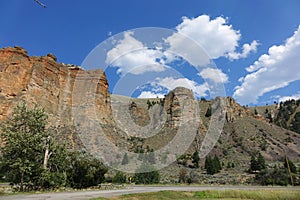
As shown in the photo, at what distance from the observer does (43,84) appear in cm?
7025

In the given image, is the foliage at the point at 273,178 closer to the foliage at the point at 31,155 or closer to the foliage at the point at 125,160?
the foliage at the point at 125,160

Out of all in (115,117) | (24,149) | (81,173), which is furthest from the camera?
(115,117)

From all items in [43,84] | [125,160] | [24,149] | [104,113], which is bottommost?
[125,160]

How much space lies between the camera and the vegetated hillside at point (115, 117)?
65188mm

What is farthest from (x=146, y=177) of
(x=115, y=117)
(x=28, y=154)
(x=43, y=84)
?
(x=115, y=117)

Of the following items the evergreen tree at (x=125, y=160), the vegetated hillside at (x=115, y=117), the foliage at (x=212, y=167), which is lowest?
the foliage at (x=212, y=167)

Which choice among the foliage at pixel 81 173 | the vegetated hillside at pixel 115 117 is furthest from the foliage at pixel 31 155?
the vegetated hillside at pixel 115 117

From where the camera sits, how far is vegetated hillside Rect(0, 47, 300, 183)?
6519 cm

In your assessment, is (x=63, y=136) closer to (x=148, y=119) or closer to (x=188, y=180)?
(x=188, y=180)

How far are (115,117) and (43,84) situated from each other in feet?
75.2

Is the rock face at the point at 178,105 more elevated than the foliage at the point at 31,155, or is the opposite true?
the rock face at the point at 178,105

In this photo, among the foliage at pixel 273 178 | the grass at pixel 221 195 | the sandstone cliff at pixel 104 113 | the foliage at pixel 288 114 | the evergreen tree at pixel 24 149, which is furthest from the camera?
the foliage at pixel 288 114

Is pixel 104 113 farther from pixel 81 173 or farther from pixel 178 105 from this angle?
pixel 81 173

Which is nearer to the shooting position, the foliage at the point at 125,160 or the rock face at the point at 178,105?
the foliage at the point at 125,160
